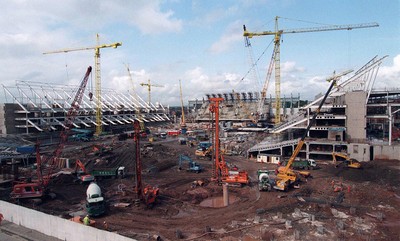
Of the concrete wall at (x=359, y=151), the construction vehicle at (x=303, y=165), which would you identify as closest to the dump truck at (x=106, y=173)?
the construction vehicle at (x=303, y=165)

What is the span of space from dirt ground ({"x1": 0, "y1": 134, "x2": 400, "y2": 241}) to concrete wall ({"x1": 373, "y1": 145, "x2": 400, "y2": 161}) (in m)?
2.38

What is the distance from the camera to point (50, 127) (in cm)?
6825

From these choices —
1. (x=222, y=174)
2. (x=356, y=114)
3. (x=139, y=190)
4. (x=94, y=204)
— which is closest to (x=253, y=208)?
(x=222, y=174)

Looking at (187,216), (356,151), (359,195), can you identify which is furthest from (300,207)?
(356,151)

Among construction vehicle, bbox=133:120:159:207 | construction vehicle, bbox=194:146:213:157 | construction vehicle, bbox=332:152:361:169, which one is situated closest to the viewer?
construction vehicle, bbox=133:120:159:207

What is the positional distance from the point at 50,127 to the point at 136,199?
173 feet

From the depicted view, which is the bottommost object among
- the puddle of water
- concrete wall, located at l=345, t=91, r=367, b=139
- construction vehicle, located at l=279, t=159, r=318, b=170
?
the puddle of water

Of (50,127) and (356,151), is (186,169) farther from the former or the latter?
(50,127)

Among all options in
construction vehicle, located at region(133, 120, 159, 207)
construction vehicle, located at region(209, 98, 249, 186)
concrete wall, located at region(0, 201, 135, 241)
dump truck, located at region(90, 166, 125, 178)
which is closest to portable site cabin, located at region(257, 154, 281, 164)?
construction vehicle, located at region(209, 98, 249, 186)

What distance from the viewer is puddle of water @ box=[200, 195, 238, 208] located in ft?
84.7

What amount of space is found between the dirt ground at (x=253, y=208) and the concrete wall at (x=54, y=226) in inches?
140

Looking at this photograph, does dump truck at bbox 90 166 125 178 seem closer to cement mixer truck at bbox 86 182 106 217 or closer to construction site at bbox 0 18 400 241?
construction site at bbox 0 18 400 241

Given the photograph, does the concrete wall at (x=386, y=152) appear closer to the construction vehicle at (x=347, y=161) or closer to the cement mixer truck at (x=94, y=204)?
the construction vehicle at (x=347, y=161)

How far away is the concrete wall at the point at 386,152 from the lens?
3884cm
